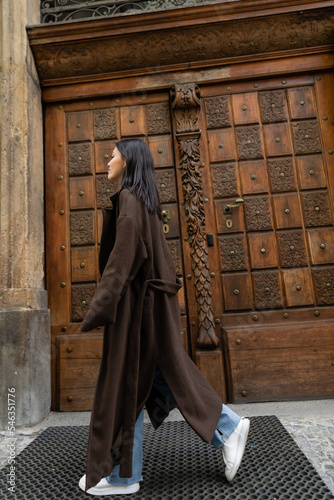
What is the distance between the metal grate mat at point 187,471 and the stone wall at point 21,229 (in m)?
0.56

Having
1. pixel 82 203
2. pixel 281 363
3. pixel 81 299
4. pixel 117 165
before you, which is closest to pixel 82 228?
pixel 82 203

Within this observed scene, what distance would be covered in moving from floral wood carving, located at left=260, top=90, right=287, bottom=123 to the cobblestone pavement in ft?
9.09

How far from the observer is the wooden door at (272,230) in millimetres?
3275

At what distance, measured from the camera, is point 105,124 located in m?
3.80

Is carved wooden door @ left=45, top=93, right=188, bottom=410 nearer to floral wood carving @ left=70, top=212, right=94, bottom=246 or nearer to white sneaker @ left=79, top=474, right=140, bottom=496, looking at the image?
floral wood carving @ left=70, top=212, right=94, bottom=246

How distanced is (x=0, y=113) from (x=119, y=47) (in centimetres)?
135

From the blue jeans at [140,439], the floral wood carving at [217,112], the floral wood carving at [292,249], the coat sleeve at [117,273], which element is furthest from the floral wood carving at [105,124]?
the blue jeans at [140,439]

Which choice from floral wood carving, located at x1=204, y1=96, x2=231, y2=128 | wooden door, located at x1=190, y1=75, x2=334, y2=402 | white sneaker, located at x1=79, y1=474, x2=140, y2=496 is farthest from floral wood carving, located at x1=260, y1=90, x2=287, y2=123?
white sneaker, located at x1=79, y1=474, x2=140, y2=496

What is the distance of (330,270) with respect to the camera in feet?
11.3

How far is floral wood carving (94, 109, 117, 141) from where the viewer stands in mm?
3779

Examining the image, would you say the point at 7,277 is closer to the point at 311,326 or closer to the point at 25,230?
the point at 25,230

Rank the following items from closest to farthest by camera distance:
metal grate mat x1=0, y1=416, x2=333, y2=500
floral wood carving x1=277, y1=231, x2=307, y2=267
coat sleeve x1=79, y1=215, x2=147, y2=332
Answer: coat sleeve x1=79, y1=215, x2=147, y2=332 < metal grate mat x1=0, y1=416, x2=333, y2=500 < floral wood carving x1=277, y1=231, x2=307, y2=267

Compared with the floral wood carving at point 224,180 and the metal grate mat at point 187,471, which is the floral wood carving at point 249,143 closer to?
the floral wood carving at point 224,180

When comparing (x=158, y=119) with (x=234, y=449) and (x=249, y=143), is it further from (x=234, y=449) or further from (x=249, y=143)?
(x=234, y=449)
